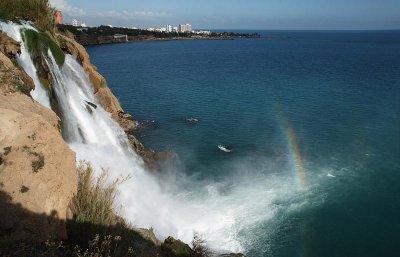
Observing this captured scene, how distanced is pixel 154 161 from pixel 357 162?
1543 centimetres

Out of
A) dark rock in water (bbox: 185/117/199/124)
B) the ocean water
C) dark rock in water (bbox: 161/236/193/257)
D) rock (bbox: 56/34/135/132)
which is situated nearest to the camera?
dark rock in water (bbox: 161/236/193/257)

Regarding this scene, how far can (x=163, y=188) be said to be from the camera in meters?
22.7

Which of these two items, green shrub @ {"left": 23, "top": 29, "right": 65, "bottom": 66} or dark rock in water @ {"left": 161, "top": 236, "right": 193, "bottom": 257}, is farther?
green shrub @ {"left": 23, "top": 29, "right": 65, "bottom": 66}

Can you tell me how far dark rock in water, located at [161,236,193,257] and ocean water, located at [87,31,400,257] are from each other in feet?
13.2

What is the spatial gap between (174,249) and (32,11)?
1623 centimetres

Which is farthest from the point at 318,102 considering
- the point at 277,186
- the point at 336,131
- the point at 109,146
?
the point at 109,146

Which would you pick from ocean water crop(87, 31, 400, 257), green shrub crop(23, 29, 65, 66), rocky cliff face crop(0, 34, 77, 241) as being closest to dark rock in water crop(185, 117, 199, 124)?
ocean water crop(87, 31, 400, 257)

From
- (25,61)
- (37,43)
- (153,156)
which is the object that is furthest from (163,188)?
(37,43)

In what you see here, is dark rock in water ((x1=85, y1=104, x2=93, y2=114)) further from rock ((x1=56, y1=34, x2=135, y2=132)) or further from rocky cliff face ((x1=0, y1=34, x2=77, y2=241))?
rocky cliff face ((x1=0, y1=34, x2=77, y2=241))

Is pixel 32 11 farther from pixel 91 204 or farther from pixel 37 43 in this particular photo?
pixel 91 204

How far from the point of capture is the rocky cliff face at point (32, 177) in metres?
7.80

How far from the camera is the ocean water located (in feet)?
62.0

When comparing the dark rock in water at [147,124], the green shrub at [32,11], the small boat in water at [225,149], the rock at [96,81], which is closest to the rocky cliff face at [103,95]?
the rock at [96,81]

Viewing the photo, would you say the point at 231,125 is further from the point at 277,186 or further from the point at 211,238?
the point at 211,238
